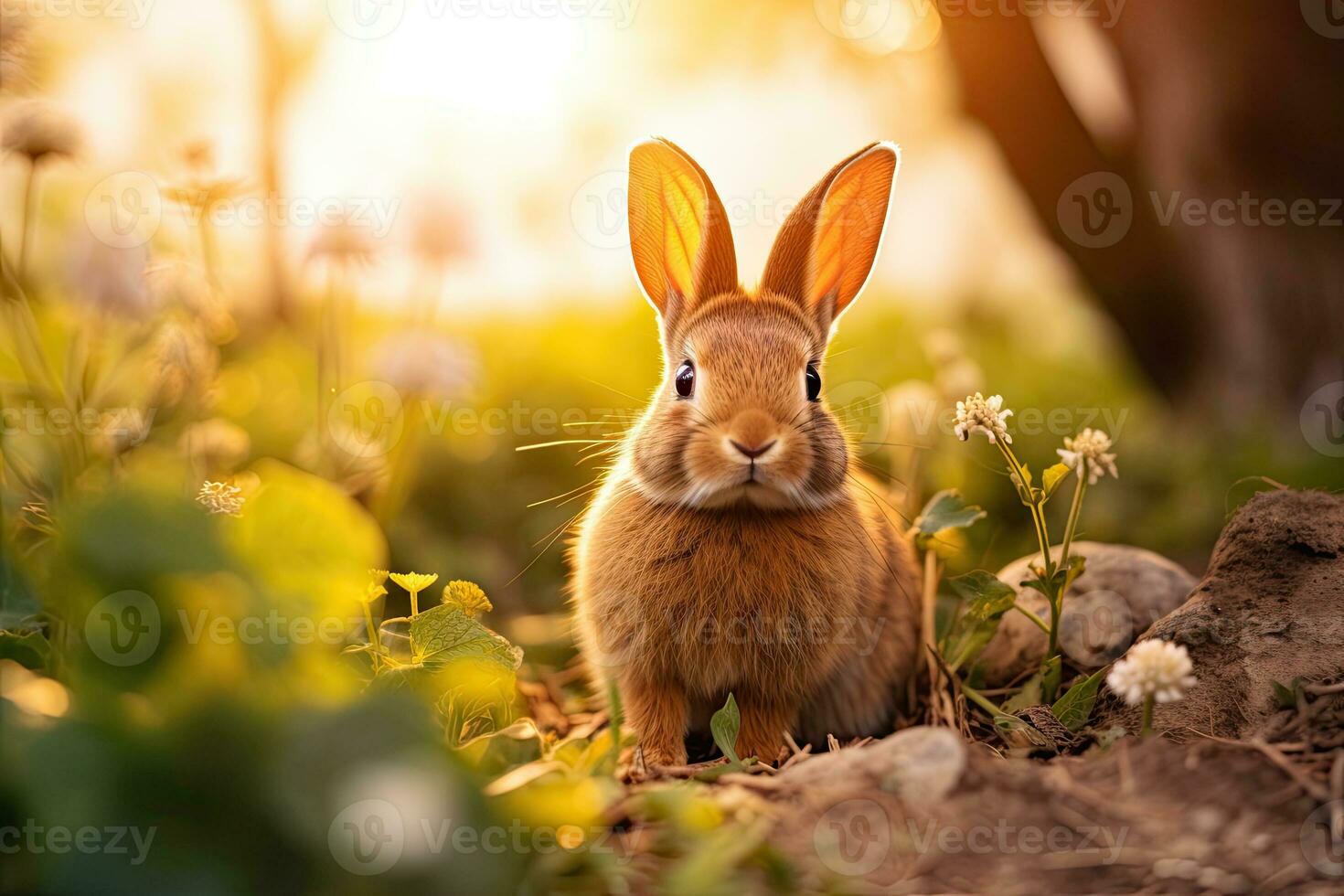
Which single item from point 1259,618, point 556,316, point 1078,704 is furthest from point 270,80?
point 1259,618

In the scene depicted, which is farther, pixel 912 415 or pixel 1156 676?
pixel 912 415

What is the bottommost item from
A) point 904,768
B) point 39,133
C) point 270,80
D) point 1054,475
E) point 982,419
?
point 904,768

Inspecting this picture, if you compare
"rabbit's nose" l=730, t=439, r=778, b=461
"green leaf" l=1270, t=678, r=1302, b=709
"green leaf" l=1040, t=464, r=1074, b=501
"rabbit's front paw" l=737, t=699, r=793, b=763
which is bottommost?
"rabbit's front paw" l=737, t=699, r=793, b=763

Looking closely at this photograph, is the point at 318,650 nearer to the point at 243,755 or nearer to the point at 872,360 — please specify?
the point at 243,755

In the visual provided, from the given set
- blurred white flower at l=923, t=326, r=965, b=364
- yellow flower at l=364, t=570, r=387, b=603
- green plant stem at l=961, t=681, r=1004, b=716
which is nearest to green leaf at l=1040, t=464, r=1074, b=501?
green plant stem at l=961, t=681, r=1004, b=716

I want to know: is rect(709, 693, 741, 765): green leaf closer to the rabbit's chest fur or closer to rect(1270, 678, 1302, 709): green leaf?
the rabbit's chest fur

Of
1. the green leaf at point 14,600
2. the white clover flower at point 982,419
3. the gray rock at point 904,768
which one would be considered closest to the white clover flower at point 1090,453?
the white clover flower at point 982,419

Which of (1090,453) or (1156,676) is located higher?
(1090,453)

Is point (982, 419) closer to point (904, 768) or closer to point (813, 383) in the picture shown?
point (813, 383)
